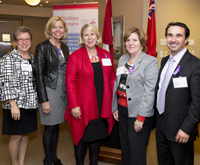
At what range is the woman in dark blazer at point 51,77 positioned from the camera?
2146mm

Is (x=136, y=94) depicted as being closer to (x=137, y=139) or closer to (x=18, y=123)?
(x=137, y=139)

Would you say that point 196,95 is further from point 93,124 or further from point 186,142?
point 93,124

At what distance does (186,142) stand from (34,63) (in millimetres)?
1713

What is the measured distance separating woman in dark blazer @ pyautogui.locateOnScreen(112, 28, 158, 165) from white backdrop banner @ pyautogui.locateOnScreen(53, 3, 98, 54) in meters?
1.96

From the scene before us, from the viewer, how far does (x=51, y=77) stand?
2.19 meters

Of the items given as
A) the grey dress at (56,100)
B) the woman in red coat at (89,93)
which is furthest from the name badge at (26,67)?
the woman in red coat at (89,93)

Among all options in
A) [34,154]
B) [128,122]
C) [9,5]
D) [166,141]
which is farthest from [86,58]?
[9,5]

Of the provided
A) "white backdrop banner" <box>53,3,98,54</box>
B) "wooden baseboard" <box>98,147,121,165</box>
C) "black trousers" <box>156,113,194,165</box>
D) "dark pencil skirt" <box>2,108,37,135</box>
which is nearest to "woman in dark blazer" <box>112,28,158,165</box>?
"black trousers" <box>156,113,194,165</box>

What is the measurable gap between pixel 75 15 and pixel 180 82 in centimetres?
279

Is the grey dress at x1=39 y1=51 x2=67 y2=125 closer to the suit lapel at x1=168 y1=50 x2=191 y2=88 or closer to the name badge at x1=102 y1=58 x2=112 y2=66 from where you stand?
the name badge at x1=102 y1=58 x2=112 y2=66

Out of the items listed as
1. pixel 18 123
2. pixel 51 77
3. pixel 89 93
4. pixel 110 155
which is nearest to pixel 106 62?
pixel 89 93

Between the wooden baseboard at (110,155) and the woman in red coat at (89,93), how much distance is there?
19.8 inches

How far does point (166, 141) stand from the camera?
5.67 ft

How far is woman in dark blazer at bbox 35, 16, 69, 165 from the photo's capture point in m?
2.15
